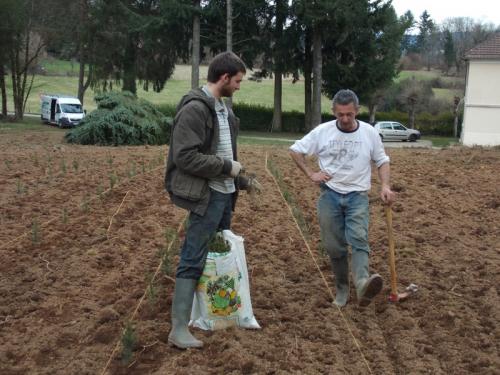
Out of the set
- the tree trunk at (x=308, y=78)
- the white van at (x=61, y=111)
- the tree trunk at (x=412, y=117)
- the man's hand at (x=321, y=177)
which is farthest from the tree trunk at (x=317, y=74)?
the man's hand at (x=321, y=177)

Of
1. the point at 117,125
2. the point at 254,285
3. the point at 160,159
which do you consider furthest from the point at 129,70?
the point at 254,285

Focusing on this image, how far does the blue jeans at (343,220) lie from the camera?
4.35 m

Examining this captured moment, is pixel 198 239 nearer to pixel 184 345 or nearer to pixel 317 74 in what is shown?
pixel 184 345

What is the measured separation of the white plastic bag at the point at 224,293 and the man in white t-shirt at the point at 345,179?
33.8 inches

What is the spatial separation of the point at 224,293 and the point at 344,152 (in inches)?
53.3

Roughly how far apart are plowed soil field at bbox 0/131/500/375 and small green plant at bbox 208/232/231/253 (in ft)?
1.66

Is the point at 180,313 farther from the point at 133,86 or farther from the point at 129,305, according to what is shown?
the point at 133,86

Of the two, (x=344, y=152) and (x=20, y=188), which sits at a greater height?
(x=344, y=152)

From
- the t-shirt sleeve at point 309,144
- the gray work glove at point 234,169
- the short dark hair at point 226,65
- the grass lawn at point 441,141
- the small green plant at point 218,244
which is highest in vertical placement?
the short dark hair at point 226,65

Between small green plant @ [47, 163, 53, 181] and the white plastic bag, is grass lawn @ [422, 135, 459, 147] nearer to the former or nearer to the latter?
small green plant @ [47, 163, 53, 181]

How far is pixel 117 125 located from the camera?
1443 centimetres

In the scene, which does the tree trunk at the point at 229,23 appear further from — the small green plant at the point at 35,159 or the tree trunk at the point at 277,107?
the small green plant at the point at 35,159

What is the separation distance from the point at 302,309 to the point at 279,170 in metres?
5.87

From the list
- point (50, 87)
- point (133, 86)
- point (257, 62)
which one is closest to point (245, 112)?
point (257, 62)
